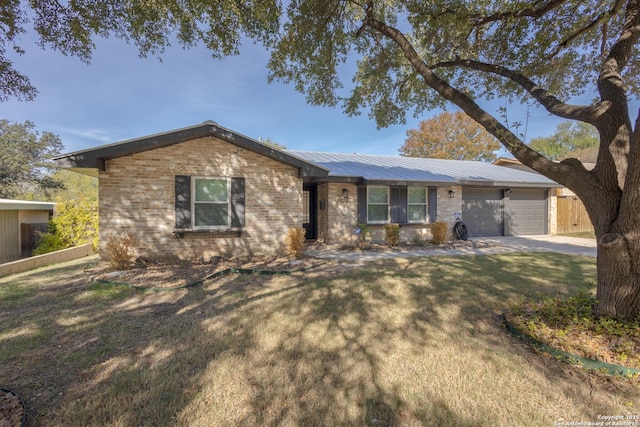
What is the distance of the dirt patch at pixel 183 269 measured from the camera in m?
5.97

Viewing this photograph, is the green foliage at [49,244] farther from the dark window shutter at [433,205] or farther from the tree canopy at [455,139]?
the tree canopy at [455,139]

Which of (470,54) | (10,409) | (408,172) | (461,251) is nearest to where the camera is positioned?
(10,409)

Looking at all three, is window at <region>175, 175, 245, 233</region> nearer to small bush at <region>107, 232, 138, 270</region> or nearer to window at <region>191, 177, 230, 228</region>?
window at <region>191, 177, 230, 228</region>

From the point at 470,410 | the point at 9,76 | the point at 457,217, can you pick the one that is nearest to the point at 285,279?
the point at 470,410

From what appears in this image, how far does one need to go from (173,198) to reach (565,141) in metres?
51.2

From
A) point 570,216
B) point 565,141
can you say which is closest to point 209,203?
point 570,216

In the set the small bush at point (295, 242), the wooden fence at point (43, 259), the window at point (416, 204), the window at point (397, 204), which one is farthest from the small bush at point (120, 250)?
the window at point (416, 204)

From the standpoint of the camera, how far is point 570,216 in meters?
15.3

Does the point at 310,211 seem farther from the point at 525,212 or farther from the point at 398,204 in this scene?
the point at 525,212

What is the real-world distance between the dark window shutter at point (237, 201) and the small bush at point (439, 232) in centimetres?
757

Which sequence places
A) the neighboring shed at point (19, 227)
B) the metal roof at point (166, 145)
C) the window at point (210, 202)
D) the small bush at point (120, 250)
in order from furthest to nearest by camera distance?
1. the neighboring shed at point (19, 227)
2. the window at point (210, 202)
3. the metal roof at point (166, 145)
4. the small bush at point (120, 250)

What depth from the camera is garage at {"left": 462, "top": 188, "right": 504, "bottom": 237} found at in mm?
13508

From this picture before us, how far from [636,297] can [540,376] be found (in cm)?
182

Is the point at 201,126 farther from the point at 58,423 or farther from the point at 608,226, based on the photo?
the point at 608,226
